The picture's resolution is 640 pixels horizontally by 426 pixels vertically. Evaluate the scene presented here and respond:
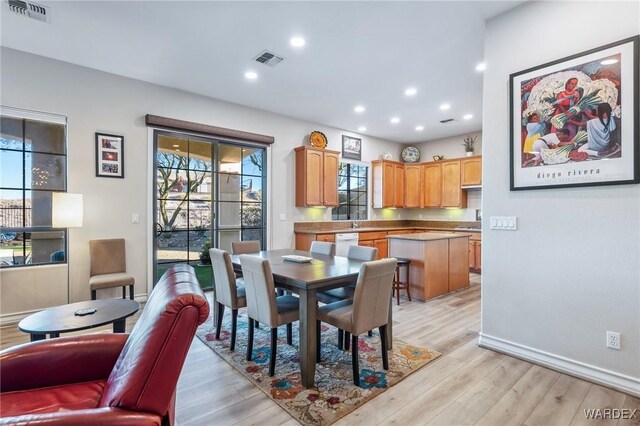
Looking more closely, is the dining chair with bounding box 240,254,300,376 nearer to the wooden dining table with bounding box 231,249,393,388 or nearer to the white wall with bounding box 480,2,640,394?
the wooden dining table with bounding box 231,249,393,388

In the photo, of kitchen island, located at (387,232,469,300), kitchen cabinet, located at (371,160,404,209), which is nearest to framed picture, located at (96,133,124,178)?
kitchen island, located at (387,232,469,300)

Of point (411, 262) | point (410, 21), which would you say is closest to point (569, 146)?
point (410, 21)

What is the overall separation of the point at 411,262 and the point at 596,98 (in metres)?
2.78

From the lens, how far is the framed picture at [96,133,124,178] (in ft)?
12.9

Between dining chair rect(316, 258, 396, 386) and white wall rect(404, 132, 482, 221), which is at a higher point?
white wall rect(404, 132, 482, 221)

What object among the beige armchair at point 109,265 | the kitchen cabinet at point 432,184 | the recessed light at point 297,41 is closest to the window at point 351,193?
the kitchen cabinet at point 432,184

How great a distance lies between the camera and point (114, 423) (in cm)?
98

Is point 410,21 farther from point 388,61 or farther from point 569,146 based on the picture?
point 569,146

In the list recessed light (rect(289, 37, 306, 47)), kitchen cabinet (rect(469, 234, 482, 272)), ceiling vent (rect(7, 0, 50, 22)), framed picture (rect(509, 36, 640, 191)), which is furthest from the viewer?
kitchen cabinet (rect(469, 234, 482, 272))

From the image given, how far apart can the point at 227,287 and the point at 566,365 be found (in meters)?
2.79

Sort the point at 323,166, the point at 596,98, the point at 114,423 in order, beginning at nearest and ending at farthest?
the point at 114,423 → the point at 596,98 → the point at 323,166

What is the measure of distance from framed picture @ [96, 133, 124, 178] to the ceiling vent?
137 centimetres

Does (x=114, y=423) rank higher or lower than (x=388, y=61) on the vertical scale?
lower

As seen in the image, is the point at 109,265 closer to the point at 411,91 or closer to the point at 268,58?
the point at 268,58
